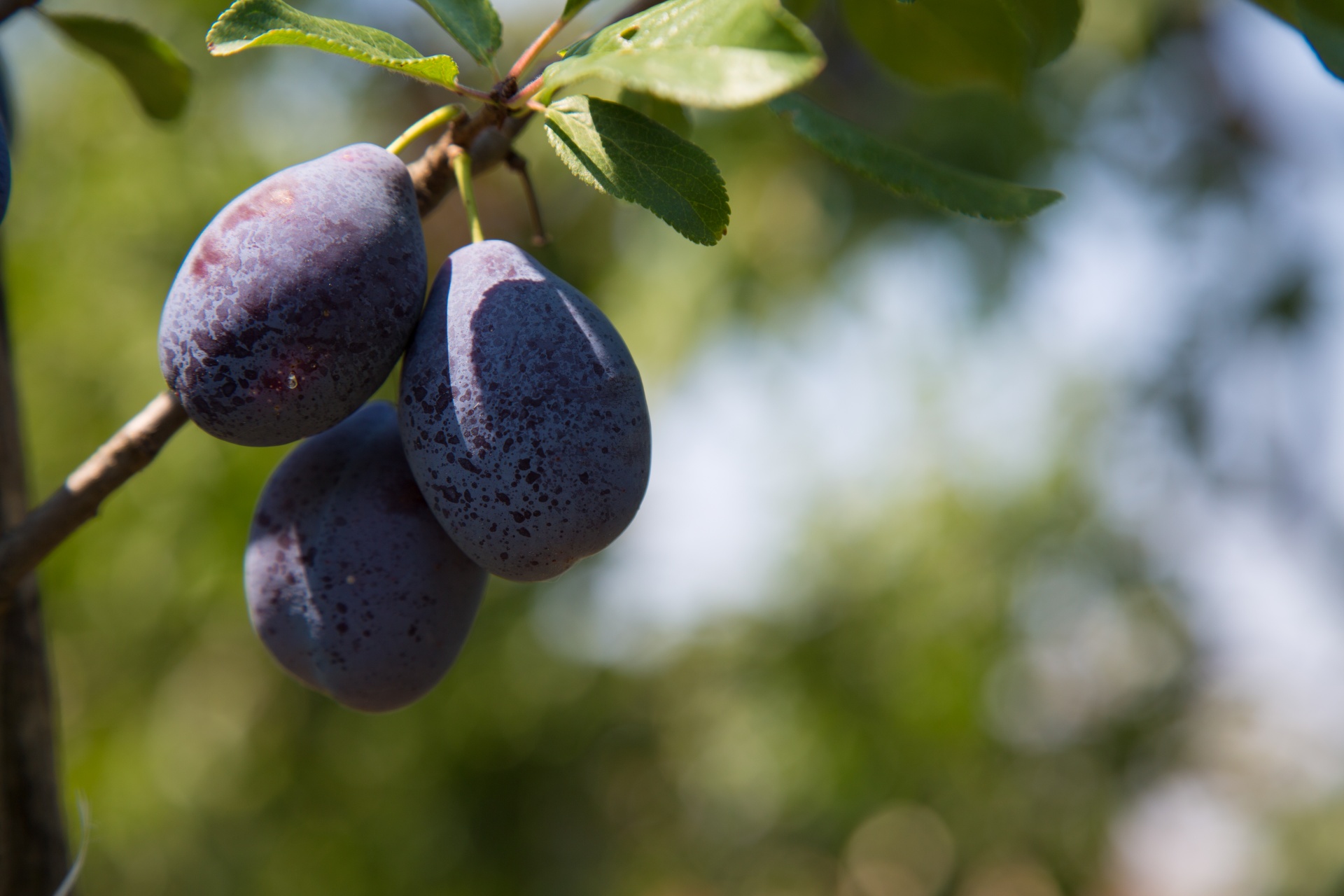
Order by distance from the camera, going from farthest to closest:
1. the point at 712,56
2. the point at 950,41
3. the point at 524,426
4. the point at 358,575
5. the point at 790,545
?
the point at 790,545 < the point at 950,41 < the point at 358,575 < the point at 524,426 < the point at 712,56

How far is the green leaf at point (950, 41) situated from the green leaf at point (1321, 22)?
15 cm

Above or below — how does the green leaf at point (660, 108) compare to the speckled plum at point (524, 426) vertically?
above

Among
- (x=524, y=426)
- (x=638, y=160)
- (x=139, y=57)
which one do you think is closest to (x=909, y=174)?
(x=638, y=160)

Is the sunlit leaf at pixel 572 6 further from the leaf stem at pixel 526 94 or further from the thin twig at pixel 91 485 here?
the thin twig at pixel 91 485

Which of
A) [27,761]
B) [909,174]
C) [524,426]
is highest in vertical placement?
[909,174]

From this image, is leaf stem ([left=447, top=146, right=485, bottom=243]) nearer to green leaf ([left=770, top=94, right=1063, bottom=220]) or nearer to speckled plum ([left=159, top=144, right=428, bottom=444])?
speckled plum ([left=159, top=144, right=428, bottom=444])

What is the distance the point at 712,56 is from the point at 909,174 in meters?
0.22

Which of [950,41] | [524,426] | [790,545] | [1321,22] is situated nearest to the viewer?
[524,426]

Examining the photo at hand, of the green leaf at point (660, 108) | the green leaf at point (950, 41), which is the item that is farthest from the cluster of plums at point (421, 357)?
the green leaf at point (950, 41)

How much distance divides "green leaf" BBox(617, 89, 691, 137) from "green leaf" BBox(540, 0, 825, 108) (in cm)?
30

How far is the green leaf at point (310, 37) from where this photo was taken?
0.43m

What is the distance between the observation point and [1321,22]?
685 millimetres

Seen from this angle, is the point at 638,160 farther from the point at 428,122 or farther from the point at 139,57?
the point at 139,57

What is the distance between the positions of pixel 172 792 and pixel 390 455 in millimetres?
2569
